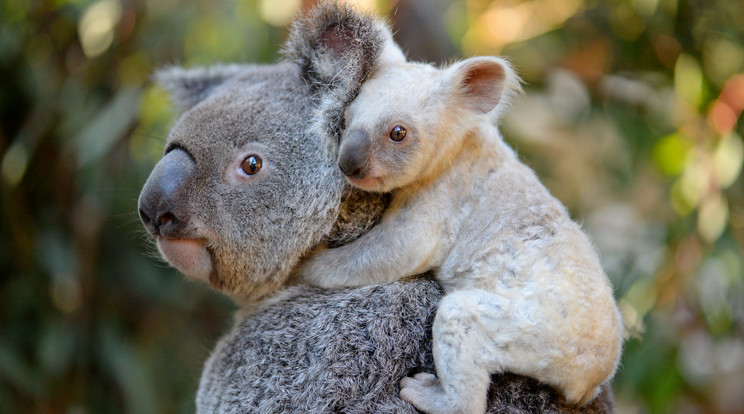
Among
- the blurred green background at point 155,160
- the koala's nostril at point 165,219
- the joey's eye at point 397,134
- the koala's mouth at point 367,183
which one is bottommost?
the blurred green background at point 155,160

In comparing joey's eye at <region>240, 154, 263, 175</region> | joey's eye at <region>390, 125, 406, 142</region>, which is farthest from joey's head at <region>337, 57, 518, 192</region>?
joey's eye at <region>240, 154, 263, 175</region>

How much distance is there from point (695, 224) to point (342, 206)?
2314mm

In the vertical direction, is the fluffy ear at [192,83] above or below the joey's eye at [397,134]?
above

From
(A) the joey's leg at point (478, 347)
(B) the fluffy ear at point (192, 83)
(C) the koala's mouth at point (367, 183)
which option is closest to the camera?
(A) the joey's leg at point (478, 347)

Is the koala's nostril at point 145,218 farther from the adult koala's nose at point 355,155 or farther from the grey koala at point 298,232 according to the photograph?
the adult koala's nose at point 355,155

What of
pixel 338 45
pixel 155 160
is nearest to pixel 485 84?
pixel 338 45

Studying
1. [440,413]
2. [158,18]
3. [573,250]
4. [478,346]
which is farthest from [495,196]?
[158,18]

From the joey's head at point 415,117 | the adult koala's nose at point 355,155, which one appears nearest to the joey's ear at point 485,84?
the joey's head at point 415,117

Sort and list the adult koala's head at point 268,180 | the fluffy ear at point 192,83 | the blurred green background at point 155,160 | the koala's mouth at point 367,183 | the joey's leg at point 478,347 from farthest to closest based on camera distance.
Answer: the blurred green background at point 155,160, the fluffy ear at point 192,83, the adult koala's head at point 268,180, the koala's mouth at point 367,183, the joey's leg at point 478,347

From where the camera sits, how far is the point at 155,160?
337 cm

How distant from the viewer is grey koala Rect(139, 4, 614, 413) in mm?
1580

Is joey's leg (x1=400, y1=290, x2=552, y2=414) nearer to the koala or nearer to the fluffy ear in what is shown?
the koala

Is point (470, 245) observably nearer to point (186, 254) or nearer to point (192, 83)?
point (186, 254)

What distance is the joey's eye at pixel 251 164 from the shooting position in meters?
1.65
